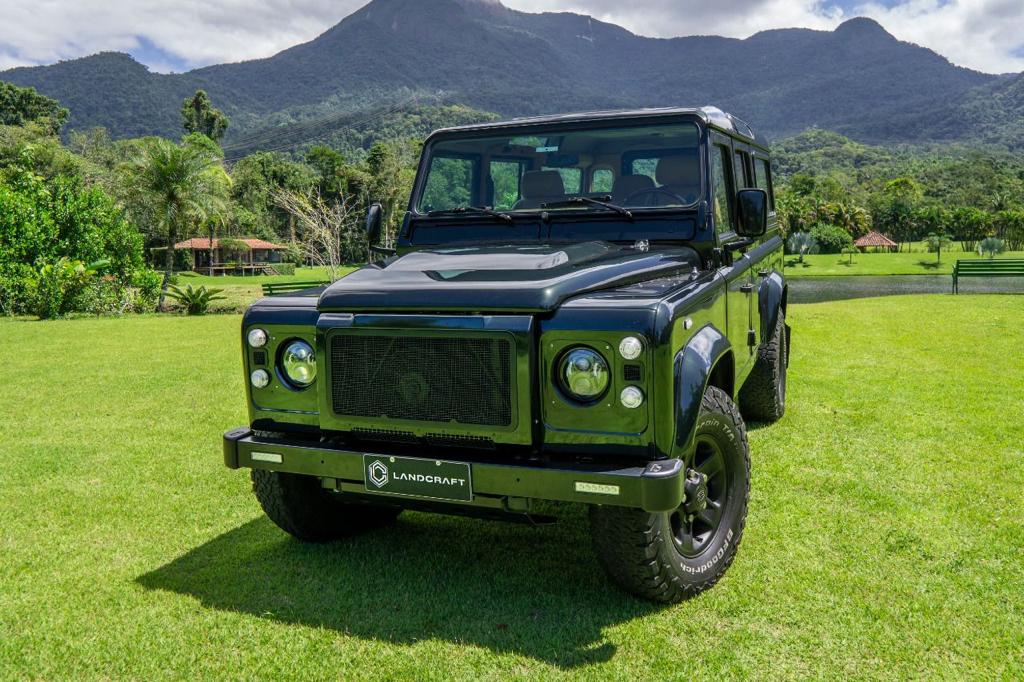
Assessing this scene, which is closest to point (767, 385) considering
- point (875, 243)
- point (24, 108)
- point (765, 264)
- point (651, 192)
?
point (765, 264)

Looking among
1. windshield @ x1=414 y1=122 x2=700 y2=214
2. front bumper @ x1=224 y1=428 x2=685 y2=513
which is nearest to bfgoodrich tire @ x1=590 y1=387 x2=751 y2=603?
front bumper @ x1=224 y1=428 x2=685 y2=513

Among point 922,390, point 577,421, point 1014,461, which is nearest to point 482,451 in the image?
point 577,421

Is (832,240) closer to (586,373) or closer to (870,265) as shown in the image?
(870,265)

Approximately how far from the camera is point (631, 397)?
3072 millimetres

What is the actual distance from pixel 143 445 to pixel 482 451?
4440 millimetres

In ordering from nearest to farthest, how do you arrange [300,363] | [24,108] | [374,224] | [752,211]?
[300,363] < [752,211] < [374,224] < [24,108]

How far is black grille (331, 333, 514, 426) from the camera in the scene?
3197mm

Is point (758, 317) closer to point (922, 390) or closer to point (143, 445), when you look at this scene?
point (922, 390)

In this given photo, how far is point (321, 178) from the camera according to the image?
2975 inches

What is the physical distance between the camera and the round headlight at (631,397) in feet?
10.0

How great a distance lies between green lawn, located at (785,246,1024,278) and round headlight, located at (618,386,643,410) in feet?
152

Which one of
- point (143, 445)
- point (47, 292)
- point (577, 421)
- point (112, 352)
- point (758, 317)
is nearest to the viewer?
point (577, 421)

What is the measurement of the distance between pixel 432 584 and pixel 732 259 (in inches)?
95.2

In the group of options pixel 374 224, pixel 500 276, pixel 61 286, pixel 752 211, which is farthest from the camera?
pixel 61 286
